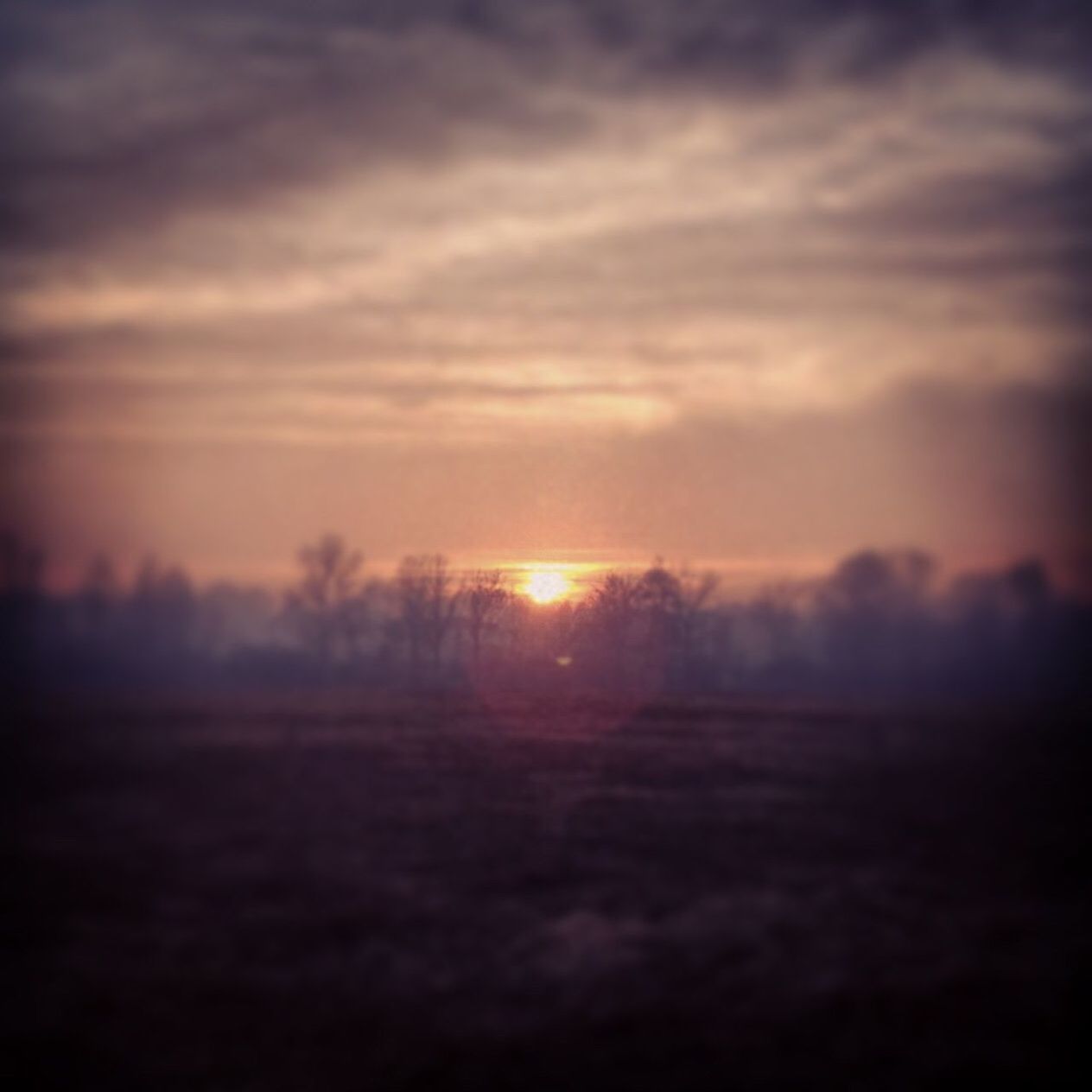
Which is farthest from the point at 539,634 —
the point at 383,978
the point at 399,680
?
the point at 383,978

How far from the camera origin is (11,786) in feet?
17.5

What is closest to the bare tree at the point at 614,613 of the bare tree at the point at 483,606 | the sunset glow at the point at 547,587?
the sunset glow at the point at 547,587

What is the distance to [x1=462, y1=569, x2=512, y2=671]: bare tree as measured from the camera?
4840mm

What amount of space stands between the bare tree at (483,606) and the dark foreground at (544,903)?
1.54 ft

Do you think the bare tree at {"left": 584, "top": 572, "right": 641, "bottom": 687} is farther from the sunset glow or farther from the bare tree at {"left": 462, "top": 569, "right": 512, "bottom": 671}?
the bare tree at {"left": 462, "top": 569, "right": 512, "bottom": 671}

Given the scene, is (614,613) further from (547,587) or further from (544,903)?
(544,903)

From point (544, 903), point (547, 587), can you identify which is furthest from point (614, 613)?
point (544, 903)

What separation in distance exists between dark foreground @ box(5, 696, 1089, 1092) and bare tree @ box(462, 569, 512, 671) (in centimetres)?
47

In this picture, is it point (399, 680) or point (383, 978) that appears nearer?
point (383, 978)

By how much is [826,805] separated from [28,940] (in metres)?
3.53

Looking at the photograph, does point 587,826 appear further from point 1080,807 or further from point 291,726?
point 1080,807

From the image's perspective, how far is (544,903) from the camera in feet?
15.0

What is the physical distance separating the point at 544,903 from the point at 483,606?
130 centimetres

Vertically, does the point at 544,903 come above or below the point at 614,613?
below
